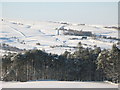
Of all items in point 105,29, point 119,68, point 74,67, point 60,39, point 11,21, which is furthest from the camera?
A: point 11,21

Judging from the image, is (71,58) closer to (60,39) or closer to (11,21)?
(60,39)

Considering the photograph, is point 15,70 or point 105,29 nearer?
point 15,70

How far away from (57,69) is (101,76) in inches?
96.8

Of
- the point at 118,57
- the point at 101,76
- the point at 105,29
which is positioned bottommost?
the point at 101,76

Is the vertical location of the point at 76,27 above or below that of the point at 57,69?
above

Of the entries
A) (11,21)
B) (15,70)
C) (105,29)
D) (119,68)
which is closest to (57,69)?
(15,70)

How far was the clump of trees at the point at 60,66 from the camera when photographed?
591 inches

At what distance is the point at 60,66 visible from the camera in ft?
52.3

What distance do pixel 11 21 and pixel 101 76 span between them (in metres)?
38.8

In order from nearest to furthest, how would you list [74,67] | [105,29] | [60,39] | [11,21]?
1. [74,67]
2. [60,39]
3. [105,29]
4. [11,21]

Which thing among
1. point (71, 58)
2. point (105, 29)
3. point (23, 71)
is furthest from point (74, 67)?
point (105, 29)

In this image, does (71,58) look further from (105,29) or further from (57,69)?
(105,29)

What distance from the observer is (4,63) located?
50.6 ft

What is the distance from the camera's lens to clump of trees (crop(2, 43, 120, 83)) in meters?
15.0
